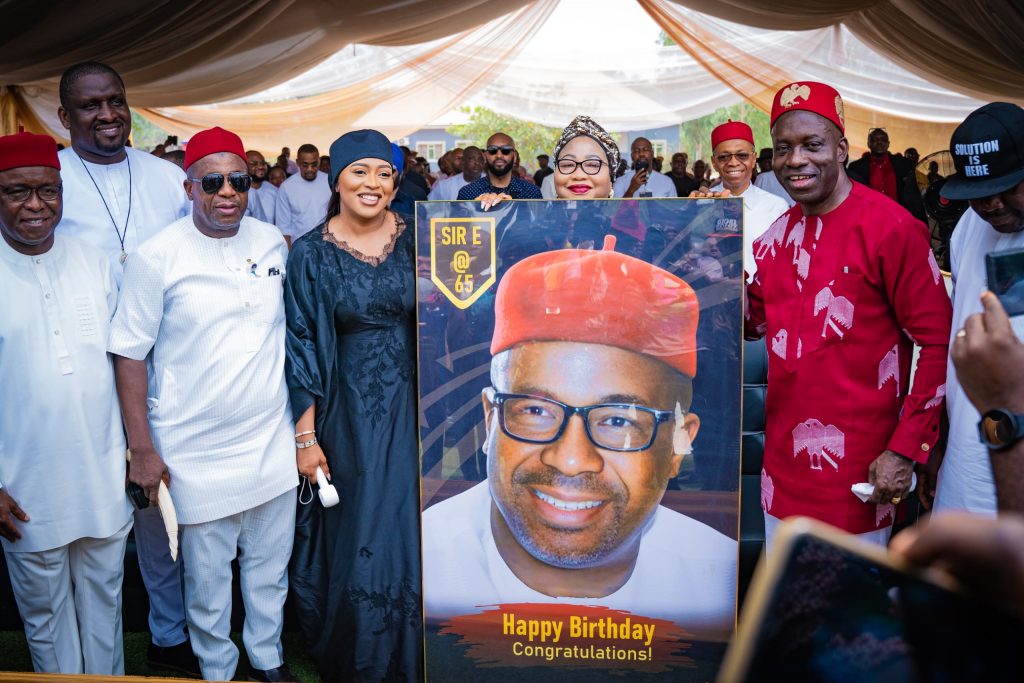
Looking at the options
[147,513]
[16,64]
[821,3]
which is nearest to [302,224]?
[16,64]

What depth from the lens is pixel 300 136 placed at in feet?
32.1

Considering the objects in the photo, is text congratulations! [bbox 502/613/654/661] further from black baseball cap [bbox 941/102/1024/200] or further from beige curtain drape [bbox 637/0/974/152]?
beige curtain drape [bbox 637/0/974/152]

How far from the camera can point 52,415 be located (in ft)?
8.74

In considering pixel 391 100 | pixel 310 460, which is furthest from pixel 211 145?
pixel 391 100

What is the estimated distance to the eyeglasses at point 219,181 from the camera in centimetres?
281

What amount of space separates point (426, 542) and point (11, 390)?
1311 millimetres

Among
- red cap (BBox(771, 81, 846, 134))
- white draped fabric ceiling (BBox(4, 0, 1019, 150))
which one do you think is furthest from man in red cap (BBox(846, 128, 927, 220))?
red cap (BBox(771, 81, 846, 134))

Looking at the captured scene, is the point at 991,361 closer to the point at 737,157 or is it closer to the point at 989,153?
the point at 989,153

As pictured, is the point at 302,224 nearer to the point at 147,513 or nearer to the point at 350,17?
Answer: the point at 350,17

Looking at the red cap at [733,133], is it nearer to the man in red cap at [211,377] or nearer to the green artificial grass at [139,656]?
the man in red cap at [211,377]

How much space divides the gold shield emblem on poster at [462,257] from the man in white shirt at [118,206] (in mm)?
1214

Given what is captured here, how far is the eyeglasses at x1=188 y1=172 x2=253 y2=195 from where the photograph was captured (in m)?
2.81

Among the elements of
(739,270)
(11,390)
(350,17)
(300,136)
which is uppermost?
(350,17)

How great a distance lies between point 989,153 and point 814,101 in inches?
19.3
